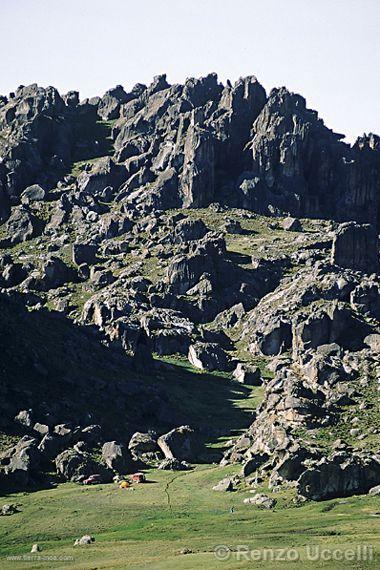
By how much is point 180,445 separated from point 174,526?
133 feet

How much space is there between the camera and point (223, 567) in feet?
201

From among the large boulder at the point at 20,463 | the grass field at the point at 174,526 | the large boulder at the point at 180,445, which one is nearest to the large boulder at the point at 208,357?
the large boulder at the point at 180,445

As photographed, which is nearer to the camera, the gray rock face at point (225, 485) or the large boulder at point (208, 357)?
the gray rock face at point (225, 485)

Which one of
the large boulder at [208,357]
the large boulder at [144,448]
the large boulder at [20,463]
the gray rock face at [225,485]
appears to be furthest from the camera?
the large boulder at [208,357]

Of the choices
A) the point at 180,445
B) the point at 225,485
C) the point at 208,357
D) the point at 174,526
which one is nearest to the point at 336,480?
the point at 225,485

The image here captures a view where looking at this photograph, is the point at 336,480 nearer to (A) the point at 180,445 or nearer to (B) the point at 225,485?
(B) the point at 225,485

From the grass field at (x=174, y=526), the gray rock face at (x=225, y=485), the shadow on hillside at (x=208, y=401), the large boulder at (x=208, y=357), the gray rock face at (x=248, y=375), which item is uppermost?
the large boulder at (x=208, y=357)

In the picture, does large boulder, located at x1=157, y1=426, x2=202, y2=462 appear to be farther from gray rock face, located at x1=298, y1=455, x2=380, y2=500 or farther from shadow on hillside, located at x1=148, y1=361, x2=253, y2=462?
gray rock face, located at x1=298, y1=455, x2=380, y2=500

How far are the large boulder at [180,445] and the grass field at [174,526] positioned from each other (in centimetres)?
1274

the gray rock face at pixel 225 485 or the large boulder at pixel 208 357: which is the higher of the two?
the large boulder at pixel 208 357

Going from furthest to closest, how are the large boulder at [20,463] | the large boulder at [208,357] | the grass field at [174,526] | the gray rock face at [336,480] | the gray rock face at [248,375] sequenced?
the large boulder at [208,357] < the gray rock face at [248,375] < the large boulder at [20,463] < the gray rock face at [336,480] < the grass field at [174,526]

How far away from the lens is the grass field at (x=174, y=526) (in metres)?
66.0

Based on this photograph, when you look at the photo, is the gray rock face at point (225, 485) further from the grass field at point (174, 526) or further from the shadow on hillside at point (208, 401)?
the shadow on hillside at point (208, 401)

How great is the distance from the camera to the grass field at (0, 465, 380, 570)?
6600 cm
